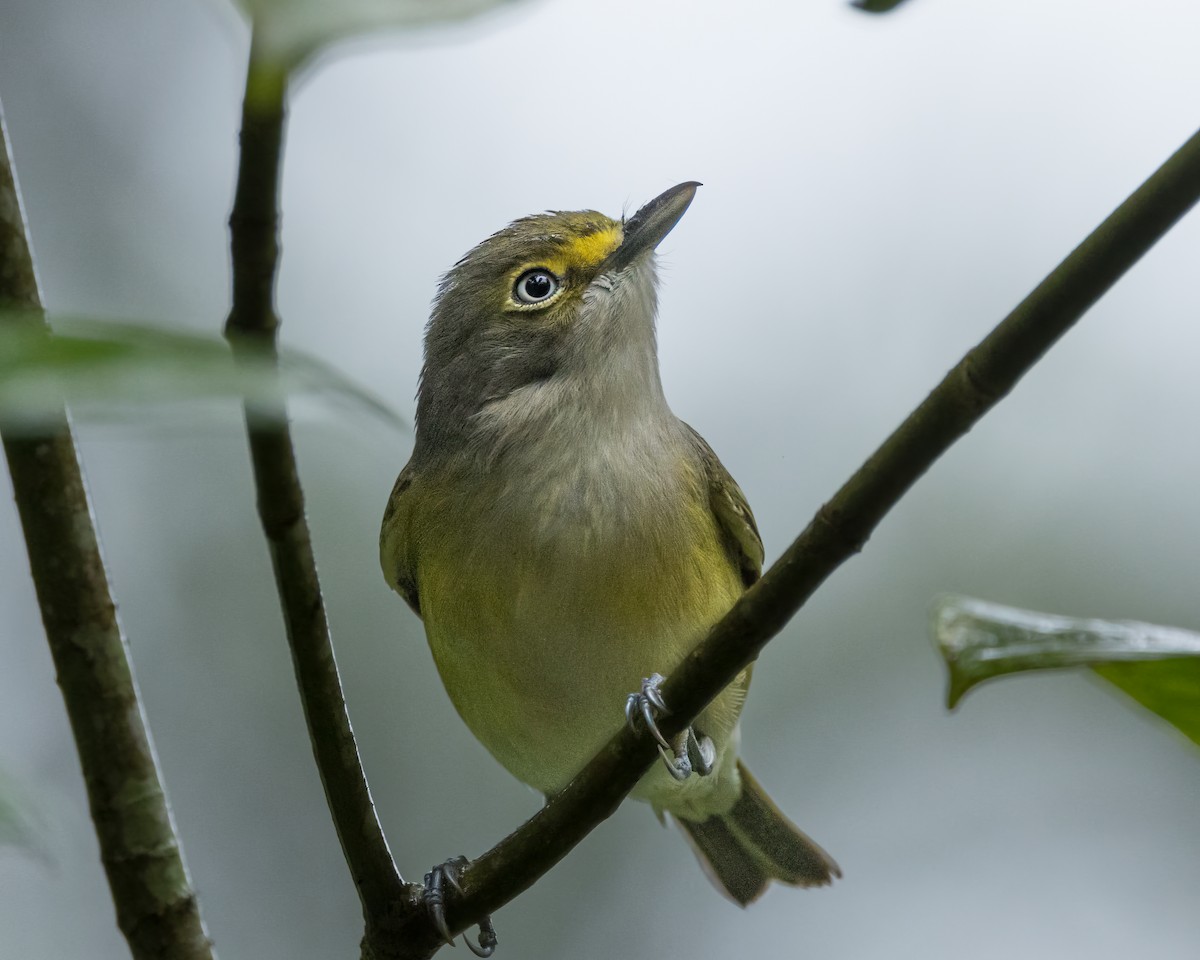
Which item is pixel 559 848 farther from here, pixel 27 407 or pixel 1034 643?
pixel 27 407

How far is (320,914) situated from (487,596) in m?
6.97

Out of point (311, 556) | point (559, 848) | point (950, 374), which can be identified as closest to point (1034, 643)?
point (950, 374)

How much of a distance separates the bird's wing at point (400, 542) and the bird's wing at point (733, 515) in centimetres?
114

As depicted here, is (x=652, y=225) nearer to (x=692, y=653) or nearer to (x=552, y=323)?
(x=552, y=323)

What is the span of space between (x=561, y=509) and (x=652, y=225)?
117 centimetres

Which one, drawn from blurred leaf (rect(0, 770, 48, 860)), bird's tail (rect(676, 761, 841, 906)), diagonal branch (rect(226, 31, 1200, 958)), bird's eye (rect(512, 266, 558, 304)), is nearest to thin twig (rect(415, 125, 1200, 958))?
diagonal branch (rect(226, 31, 1200, 958))

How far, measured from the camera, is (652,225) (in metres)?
4.91

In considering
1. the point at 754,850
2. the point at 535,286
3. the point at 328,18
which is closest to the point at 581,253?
the point at 535,286

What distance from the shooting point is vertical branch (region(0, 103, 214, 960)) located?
274 cm

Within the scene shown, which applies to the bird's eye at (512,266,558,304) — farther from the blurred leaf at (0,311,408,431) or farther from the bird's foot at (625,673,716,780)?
the blurred leaf at (0,311,408,431)

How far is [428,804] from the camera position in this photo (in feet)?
33.7

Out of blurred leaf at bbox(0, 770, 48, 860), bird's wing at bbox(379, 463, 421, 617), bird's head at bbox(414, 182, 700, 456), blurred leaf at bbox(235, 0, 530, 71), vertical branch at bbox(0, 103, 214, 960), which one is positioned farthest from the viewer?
bird's wing at bbox(379, 463, 421, 617)

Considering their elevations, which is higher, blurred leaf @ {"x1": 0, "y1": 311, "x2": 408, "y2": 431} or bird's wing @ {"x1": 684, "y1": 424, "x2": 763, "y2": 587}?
bird's wing @ {"x1": 684, "y1": 424, "x2": 763, "y2": 587}

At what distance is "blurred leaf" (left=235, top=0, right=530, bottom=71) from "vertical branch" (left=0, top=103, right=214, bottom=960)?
6.18 feet
